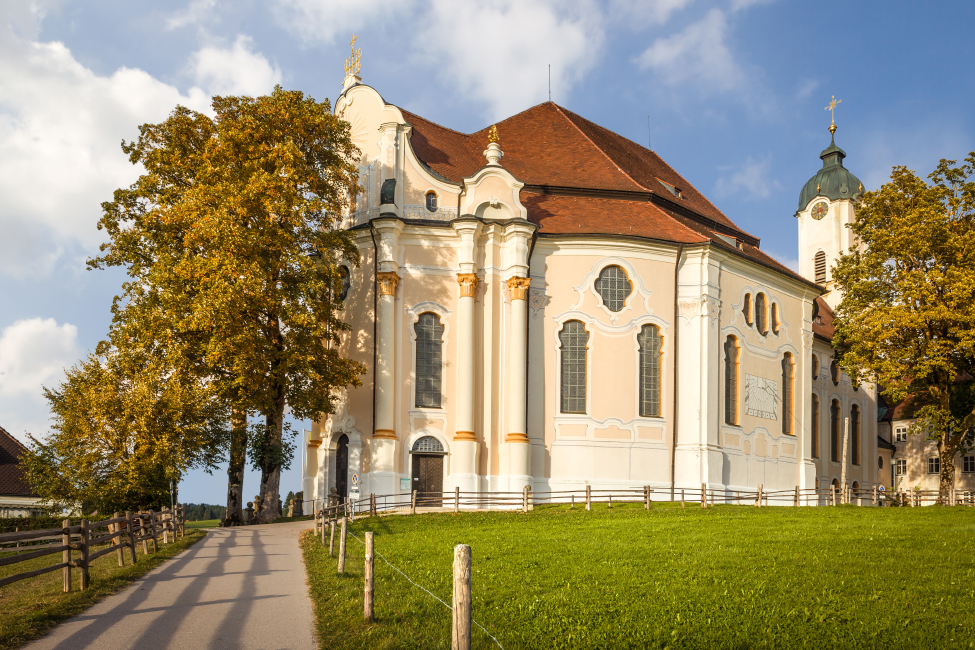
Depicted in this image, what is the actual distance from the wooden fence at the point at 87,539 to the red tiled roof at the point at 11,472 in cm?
1920

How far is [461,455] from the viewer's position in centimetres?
3281

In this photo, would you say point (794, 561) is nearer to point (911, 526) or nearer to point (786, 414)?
point (911, 526)

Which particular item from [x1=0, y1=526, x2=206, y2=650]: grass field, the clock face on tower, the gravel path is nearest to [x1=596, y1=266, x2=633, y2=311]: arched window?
the gravel path

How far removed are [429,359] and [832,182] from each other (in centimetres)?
3386

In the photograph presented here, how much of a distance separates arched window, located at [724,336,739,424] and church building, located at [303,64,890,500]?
70 mm

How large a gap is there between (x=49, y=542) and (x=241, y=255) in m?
11.8

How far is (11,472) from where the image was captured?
44.2m

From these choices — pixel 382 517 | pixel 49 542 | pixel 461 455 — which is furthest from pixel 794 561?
pixel 49 542

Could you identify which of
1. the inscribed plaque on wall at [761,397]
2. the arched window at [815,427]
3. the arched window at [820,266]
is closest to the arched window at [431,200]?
the inscribed plaque on wall at [761,397]

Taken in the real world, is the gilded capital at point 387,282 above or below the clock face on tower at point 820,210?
below

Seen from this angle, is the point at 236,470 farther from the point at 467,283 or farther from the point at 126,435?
the point at 467,283

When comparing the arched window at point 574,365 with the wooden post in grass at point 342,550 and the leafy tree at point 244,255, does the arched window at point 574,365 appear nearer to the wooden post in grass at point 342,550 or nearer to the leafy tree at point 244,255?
the leafy tree at point 244,255

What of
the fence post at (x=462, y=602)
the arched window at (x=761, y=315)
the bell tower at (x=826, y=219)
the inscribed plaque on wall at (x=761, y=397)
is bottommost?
the fence post at (x=462, y=602)

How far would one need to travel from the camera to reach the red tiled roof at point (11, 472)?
1715 inches
